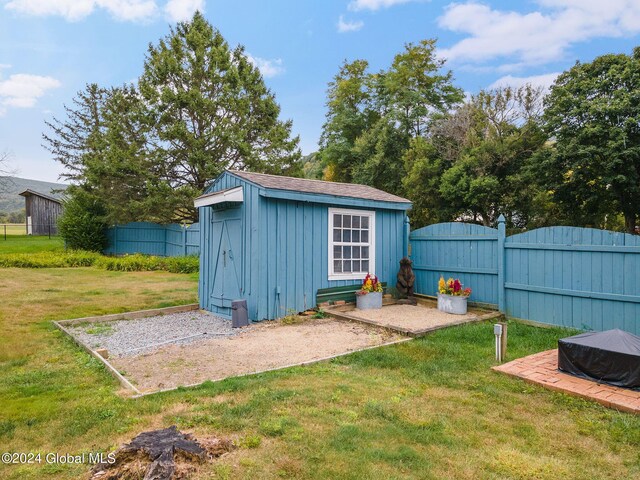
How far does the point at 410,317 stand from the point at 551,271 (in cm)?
246

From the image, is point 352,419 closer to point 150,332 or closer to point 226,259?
point 150,332

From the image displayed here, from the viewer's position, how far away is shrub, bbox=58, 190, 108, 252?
64.4 feet

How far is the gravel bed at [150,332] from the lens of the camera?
571cm

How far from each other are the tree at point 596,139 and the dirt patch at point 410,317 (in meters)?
12.8

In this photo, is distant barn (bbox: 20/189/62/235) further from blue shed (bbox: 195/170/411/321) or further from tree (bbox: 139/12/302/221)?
blue shed (bbox: 195/170/411/321)

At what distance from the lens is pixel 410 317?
23.7 ft

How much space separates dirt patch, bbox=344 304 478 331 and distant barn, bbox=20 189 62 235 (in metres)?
30.5

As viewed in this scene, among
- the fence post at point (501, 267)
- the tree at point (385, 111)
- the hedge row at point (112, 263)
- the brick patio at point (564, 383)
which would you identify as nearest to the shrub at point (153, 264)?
the hedge row at point (112, 263)

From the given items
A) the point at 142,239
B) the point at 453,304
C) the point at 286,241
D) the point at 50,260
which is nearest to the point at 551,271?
the point at 453,304

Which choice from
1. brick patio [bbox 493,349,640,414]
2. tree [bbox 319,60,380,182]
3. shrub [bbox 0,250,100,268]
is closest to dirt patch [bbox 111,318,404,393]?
brick patio [bbox 493,349,640,414]

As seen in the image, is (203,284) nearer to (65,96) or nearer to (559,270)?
(559,270)

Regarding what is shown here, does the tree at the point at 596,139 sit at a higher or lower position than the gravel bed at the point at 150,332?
higher

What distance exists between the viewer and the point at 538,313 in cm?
674

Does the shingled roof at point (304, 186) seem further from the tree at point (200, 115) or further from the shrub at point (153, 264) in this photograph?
the tree at point (200, 115)
